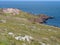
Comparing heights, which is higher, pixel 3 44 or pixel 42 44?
pixel 3 44

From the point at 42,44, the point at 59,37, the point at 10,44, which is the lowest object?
the point at 59,37

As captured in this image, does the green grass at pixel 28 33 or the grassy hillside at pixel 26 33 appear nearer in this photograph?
the green grass at pixel 28 33

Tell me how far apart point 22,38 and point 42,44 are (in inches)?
103

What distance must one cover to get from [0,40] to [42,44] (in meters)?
9.58

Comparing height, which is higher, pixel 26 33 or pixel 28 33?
Answer: pixel 26 33

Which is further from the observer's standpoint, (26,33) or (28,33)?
(28,33)

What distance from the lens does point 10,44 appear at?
19641 mm

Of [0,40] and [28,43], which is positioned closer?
[0,40]

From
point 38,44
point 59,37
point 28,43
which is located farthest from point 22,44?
point 59,37

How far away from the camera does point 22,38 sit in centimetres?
2714

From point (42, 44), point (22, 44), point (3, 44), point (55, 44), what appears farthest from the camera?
point (55, 44)

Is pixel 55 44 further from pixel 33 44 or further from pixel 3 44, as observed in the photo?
pixel 3 44

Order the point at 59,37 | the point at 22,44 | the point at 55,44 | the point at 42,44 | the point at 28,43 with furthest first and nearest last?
the point at 59,37, the point at 55,44, the point at 42,44, the point at 28,43, the point at 22,44

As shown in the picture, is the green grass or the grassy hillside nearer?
the green grass
